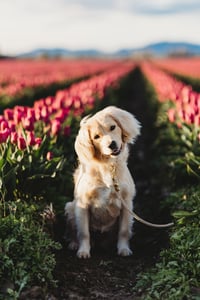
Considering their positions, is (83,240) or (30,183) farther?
(30,183)

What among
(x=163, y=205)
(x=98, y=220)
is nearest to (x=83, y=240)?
(x=98, y=220)

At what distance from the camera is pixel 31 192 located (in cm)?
535

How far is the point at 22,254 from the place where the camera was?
404cm

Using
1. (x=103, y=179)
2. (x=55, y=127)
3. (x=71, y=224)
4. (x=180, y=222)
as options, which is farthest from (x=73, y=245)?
(x=55, y=127)

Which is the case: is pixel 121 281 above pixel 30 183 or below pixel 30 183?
below

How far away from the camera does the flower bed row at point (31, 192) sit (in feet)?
12.9

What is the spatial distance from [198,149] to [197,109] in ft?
3.02

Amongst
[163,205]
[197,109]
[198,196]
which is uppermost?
[197,109]

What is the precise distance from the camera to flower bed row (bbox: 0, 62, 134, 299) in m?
3.93

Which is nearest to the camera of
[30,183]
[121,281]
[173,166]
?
[121,281]

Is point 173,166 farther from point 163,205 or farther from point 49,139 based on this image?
point 49,139

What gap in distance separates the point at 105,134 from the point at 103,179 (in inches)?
16.3

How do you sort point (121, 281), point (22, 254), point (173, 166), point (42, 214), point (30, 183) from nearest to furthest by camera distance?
point (22, 254) < point (121, 281) < point (42, 214) < point (30, 183) < point (173, 166)

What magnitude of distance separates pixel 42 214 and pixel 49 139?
1541 mm
